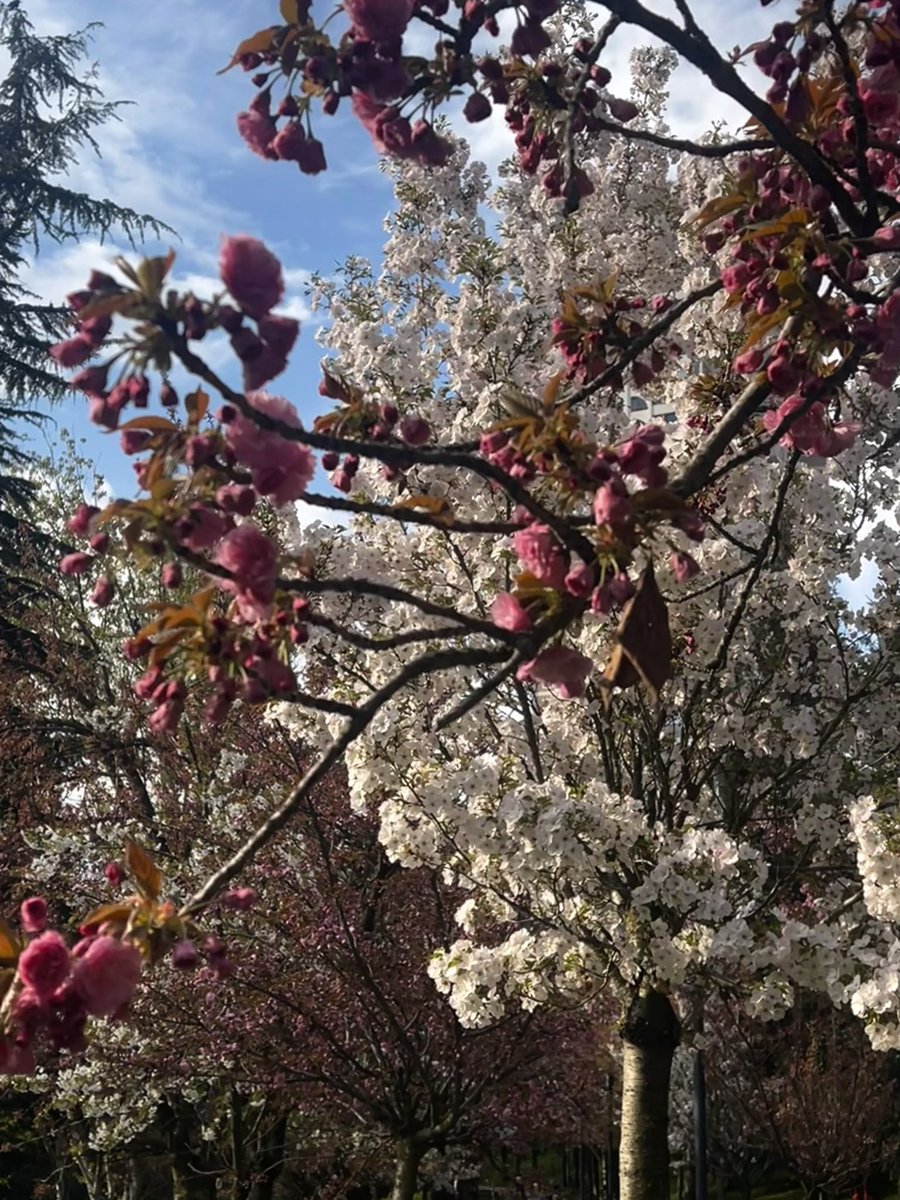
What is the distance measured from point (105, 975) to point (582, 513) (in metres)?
1.37

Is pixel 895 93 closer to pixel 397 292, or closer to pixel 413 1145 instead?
pixel 397 292

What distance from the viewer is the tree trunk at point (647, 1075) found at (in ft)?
20.1

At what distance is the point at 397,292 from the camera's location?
7.99 meters

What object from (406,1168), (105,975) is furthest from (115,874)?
(406,1168)

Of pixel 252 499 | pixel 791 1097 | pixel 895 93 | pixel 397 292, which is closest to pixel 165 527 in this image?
pixel 252 499

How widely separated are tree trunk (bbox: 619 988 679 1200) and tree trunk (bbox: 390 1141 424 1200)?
2515 mm

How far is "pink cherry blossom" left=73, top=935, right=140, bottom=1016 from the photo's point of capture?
142 cm

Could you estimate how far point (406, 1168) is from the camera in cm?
838

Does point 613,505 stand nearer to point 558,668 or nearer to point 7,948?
point 558,668

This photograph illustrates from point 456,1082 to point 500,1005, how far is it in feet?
8.10

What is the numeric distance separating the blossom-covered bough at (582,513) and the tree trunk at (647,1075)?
0.05 ft

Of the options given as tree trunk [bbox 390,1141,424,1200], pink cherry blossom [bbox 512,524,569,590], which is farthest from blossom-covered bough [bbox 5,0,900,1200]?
tree trunk [bbox 390,1141,424,1200]

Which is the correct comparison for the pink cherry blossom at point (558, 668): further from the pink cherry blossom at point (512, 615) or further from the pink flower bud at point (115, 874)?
the pink flower bud at point (115, 874)

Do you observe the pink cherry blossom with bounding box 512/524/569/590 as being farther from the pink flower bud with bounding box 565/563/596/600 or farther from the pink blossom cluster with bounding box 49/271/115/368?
the pink blossom cluster with bounding box 49/271/115/368
